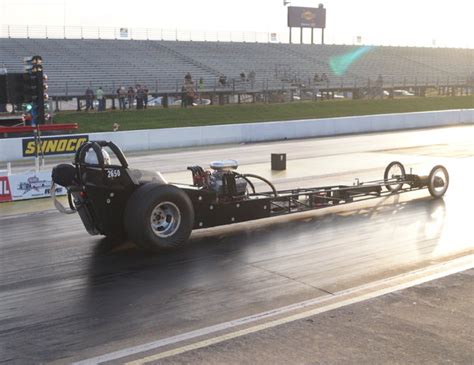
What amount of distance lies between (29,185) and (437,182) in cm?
854

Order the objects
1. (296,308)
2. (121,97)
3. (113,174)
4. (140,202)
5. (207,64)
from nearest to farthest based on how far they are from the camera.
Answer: (296,308) < (140,202) < (113,174) < (121,97) < (207,64)

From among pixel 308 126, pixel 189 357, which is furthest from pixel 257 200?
pixel 308 126

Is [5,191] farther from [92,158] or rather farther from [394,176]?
[394,176]

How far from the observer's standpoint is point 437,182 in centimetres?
1187

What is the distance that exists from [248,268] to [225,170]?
1.97 m

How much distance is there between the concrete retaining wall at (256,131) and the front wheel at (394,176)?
12.7 m

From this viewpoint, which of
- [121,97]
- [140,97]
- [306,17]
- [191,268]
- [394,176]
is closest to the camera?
[191,268]

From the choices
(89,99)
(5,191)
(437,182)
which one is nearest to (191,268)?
(437,182)

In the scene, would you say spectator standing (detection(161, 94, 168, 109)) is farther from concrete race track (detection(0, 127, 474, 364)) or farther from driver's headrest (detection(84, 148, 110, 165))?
driver's headrest (detection(84, 148, 110, 165))

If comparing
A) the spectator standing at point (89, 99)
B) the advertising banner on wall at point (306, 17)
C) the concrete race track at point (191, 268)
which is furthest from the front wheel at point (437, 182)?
the advertising banner on wall at point (306, 17)

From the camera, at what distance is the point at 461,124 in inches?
1384

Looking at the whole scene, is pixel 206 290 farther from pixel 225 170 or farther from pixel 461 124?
pixel 461 124

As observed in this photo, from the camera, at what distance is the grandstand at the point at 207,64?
38812 mm

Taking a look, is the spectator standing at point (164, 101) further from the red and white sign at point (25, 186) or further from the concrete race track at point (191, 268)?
the concrete race track at point (191, 268)
